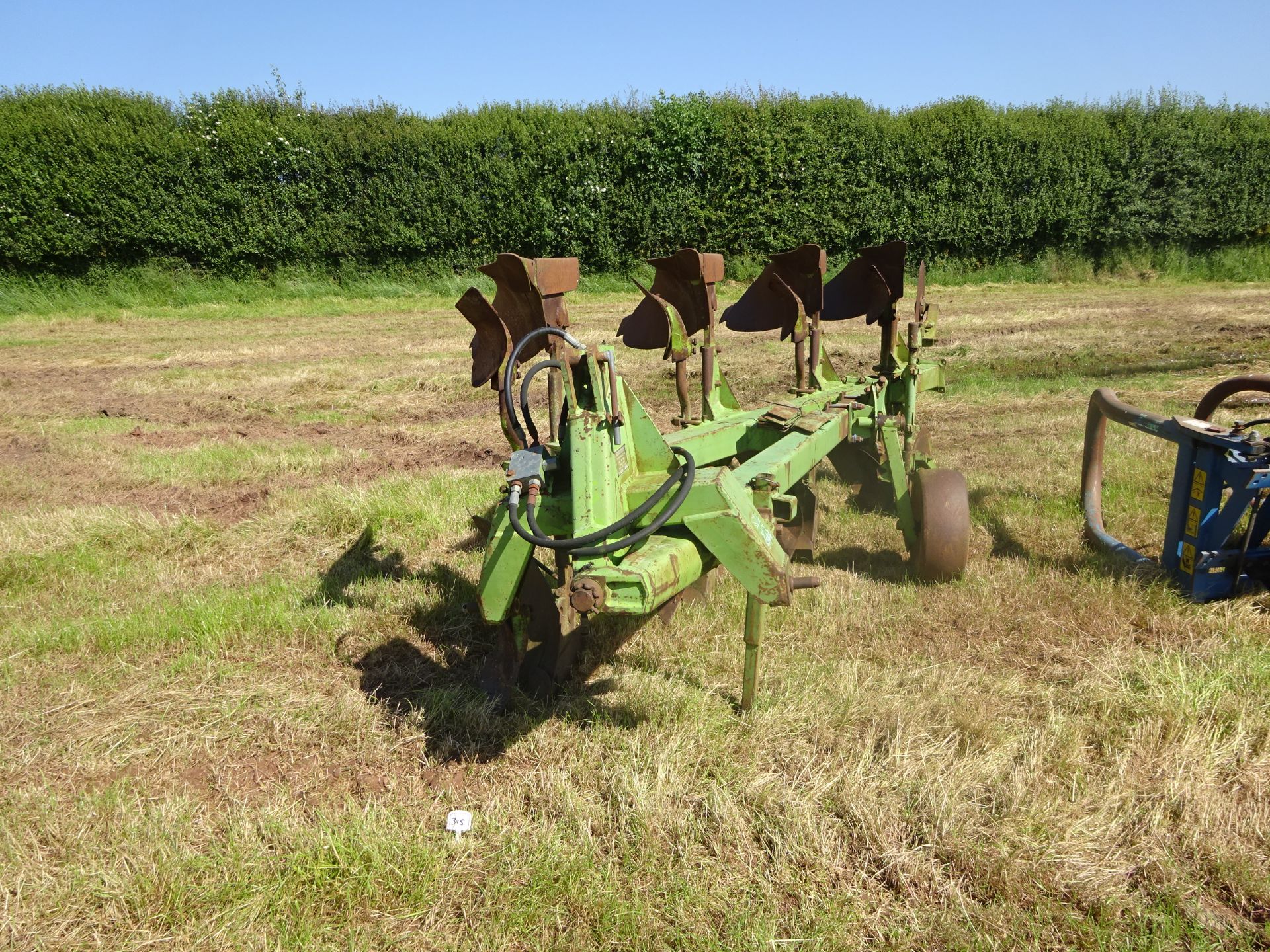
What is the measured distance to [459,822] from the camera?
106 inches

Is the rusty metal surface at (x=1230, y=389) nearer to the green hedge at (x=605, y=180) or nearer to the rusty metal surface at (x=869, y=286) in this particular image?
the rusty metal surface at (x=869, y=286)

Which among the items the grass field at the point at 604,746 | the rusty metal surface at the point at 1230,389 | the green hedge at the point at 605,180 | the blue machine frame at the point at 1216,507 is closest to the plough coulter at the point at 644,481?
the grass field at the point at 604,746

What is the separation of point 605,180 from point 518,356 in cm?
1587

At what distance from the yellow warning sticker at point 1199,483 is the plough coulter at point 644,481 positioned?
0.96 meters

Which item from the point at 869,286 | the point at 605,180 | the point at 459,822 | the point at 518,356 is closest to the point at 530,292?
the point at 518,356

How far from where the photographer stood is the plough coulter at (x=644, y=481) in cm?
282

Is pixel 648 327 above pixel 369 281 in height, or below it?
above

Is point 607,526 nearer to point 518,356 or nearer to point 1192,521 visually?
point 518,356

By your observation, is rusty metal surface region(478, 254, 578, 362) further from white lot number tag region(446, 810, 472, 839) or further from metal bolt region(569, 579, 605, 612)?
white lot number tag region(446, 810, 472, 839)

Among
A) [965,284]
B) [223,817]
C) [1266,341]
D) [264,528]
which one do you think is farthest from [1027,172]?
[223,817]

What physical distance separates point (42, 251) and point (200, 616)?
16.0 m

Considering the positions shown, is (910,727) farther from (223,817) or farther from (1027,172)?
(1027,172)

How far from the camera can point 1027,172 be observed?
18766 millimetres

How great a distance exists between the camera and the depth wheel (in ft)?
14.2
